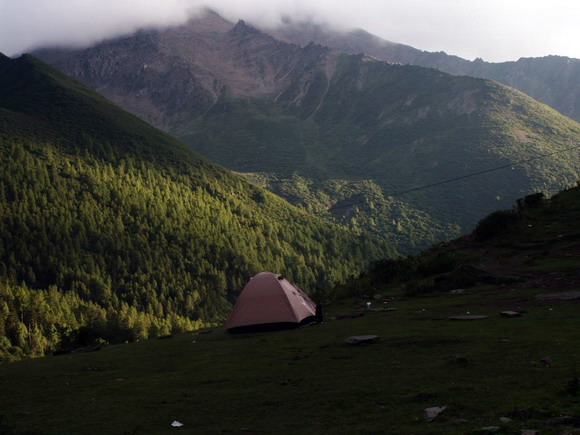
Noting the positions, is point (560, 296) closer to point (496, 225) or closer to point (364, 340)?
point (364, 340)

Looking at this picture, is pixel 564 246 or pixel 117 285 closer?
pixel 564 246

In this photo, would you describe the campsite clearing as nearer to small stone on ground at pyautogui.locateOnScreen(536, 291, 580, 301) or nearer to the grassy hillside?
the grassy hillside

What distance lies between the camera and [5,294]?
144625 mm

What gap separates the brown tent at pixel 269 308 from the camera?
27797 mm

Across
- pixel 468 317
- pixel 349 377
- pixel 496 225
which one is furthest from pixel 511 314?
pixel 496 225

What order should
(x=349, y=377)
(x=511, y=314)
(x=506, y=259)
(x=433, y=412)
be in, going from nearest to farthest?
(x=433, y=412) → (x=349, y=377) → (x=511, y=314) → (x=506, y=259)

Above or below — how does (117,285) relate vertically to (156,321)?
above

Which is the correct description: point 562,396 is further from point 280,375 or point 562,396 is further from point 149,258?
point 149,258

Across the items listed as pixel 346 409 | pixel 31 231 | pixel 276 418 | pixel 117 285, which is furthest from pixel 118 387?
pixel 31 231

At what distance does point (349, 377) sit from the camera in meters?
14.6

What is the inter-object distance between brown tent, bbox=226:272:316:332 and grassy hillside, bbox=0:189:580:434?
1.50 m

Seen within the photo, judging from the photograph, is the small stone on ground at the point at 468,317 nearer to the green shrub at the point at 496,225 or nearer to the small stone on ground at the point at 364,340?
the small stone on ground at the point at 364,340

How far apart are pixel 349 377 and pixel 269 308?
13.8 m

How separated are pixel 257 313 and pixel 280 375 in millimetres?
11966
